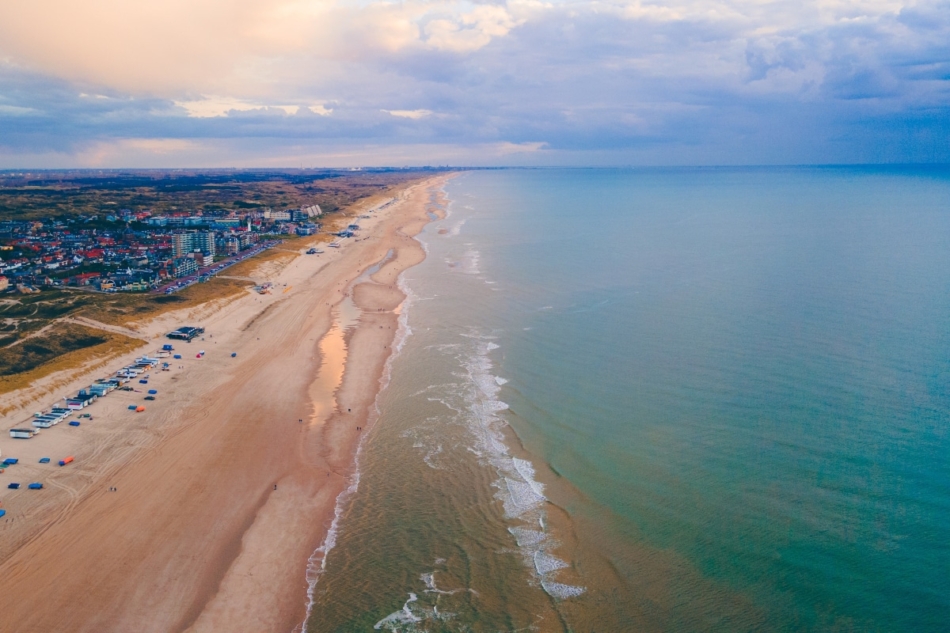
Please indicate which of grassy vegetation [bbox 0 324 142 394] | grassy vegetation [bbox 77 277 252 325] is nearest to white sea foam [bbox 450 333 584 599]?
grassy vegetation [bbox 0 324 142 394]

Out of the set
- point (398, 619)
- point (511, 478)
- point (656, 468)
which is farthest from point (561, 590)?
point (656, 468)

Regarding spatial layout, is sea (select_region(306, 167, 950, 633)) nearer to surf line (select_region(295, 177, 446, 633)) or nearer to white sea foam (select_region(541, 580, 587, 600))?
white sea foam (select_region(541, 580, 587, 600))

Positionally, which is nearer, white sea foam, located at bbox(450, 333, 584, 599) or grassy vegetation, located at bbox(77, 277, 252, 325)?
white sea foam, located at bbox(450, 333, 584, 599)

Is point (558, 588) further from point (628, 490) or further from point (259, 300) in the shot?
point (259, 300)

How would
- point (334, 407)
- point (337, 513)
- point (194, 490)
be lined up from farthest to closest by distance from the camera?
1. point (334, 407)
2. point (194, 490)
3. point (337, 513)

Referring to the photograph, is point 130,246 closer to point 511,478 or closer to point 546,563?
point 511,478
